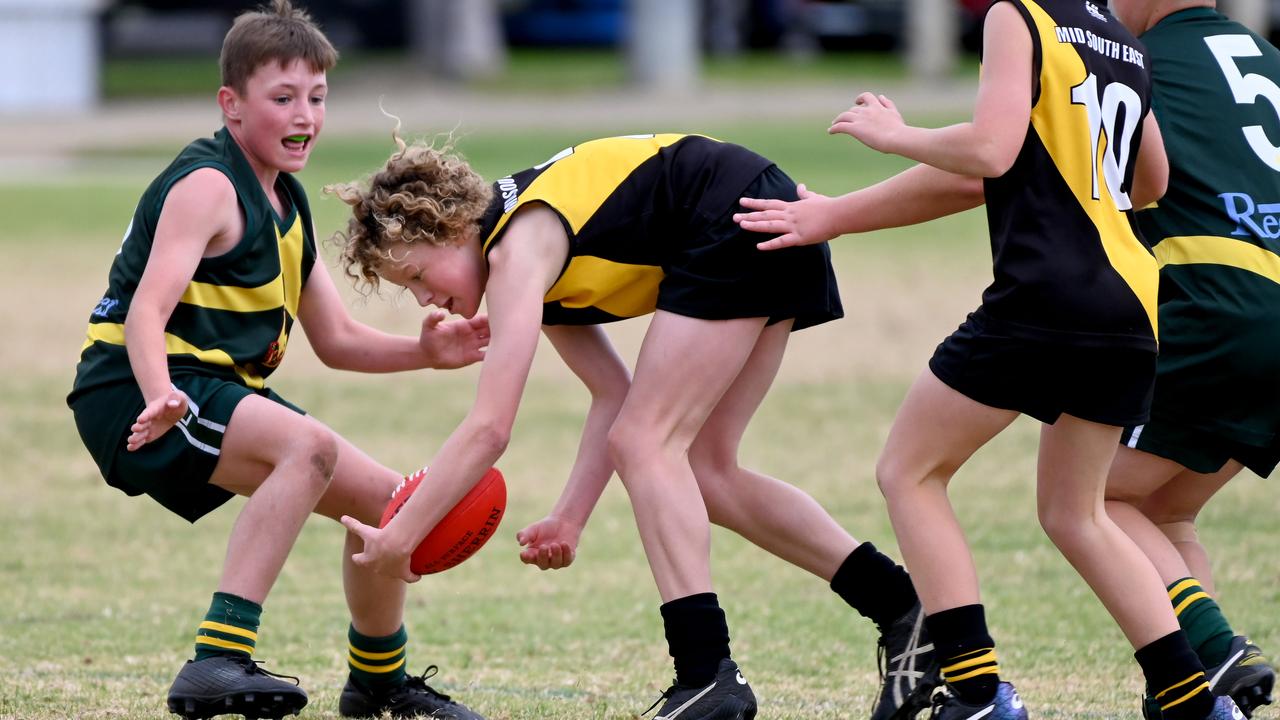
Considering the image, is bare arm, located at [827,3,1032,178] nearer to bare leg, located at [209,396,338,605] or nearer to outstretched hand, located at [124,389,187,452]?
bare leg, located at [209,396,338,605]

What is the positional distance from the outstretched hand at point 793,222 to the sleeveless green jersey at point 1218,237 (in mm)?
828

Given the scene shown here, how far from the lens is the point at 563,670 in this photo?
483cm

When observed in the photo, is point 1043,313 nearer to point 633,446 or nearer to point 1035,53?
point 1035,53

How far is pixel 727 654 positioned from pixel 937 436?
701mm

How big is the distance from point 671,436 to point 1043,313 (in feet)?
3.04

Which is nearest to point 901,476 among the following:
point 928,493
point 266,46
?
point 928,493

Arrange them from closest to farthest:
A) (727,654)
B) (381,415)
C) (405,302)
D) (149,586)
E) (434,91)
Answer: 1. (727,654)
2. (149,586)
3. (381,415)
4. (405,302)
5. (434,91)

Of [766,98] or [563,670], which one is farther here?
[766,98]

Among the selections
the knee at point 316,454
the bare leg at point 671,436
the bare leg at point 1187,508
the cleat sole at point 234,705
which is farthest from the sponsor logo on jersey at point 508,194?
the bare leg at point 1187,508

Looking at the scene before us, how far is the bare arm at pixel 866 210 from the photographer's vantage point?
3.76 meters

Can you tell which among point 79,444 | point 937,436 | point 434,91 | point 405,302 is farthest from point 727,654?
point 434,91

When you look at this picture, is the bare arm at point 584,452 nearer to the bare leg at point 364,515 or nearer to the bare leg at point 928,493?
the bare leg at point 364,515

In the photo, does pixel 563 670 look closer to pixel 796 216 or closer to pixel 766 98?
pixel 796 216

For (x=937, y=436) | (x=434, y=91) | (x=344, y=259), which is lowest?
Result: (x=434, y=91)
